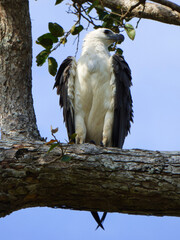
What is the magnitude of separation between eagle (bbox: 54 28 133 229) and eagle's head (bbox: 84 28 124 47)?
0.62 metres

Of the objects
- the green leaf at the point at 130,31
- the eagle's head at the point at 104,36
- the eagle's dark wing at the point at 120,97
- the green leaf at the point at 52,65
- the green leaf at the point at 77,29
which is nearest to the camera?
the green leaf at the point at 130,31

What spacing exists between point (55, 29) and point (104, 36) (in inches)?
58.3

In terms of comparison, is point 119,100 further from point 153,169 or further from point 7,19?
point 153,169

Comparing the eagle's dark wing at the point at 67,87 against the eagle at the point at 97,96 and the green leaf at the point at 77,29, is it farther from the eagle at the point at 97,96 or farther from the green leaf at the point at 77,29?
the green leaf at the point at 77,29

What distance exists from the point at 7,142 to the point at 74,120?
6.88ft

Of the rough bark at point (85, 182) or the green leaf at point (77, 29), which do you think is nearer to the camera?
the rough bark at point (85, 182)

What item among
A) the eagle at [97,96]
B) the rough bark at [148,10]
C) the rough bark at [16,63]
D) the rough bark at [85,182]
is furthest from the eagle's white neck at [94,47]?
the rough bark at [85,182]

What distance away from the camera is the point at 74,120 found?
530 cm

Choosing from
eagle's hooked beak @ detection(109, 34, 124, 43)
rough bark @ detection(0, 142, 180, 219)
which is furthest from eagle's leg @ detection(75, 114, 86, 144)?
rough bark @ detection(0, 142, 180, 219)

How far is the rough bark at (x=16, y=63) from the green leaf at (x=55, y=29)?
0.32 meters

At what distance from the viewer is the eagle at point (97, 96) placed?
5191 mm

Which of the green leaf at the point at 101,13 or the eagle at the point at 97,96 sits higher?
the green leaf at the point at 101,13

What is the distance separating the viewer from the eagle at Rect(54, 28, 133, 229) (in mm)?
5191

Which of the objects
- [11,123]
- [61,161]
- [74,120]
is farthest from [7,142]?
[74,120]
